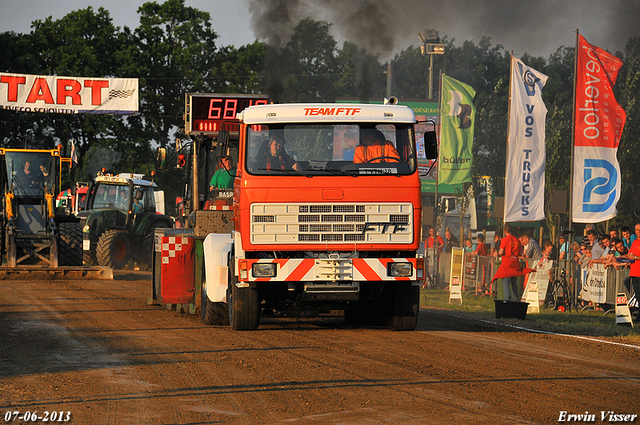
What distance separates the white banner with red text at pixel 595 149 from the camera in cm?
1778

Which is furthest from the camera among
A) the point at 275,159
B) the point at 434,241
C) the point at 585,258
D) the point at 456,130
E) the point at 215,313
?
the point at 456,130

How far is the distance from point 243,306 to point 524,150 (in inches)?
445

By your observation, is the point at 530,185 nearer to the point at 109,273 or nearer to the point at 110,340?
the point at 109,273

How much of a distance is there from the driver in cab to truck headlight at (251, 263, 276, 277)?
1689 mm

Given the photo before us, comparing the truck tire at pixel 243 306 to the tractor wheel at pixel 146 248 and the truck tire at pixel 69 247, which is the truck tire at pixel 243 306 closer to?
the truck tire at pixel 69 247

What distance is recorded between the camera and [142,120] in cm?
5178

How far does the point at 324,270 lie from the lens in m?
10.5

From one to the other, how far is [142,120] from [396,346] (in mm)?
43993

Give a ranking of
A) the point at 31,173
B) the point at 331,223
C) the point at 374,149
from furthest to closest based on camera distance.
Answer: the point at 31,173
the point at 374,149
the point at 331,223

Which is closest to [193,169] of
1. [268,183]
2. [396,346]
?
[268,183]

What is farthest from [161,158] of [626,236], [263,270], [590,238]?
[626,236]

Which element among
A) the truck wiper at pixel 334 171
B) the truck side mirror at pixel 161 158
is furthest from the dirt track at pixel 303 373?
the truck side mirror at pixel 161 158

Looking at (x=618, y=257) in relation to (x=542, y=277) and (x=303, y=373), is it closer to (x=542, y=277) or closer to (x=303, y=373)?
(x=542, y=277)

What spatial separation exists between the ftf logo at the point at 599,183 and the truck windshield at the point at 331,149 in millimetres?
8185
